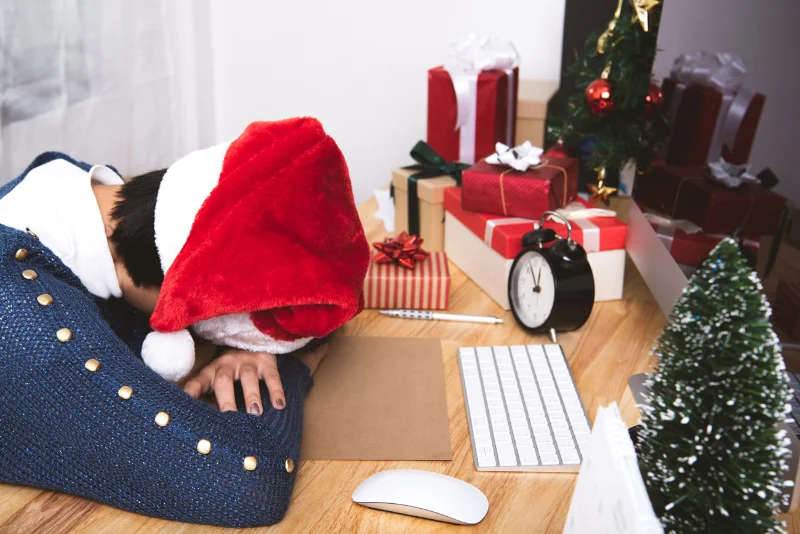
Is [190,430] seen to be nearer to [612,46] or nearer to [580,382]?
[580,382]

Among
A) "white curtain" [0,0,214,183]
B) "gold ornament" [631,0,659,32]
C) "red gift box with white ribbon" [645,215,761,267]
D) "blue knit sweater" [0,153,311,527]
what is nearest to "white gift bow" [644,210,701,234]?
"red gift box with white ribbon" [645,215,761,267]

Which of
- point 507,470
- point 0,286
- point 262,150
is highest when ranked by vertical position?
point 262,150

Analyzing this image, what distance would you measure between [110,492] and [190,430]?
88 millimetres

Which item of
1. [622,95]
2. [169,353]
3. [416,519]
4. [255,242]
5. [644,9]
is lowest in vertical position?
[416,519]

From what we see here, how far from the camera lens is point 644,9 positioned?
104 cm

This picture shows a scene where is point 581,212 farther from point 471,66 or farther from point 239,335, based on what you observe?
point 239,335

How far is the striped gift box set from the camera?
1006 mm

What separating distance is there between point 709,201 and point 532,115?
0.63 meters

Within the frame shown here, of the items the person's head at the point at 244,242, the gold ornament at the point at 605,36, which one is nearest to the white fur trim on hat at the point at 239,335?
the person's head at the point at 244,242

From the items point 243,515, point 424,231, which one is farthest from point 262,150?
point 424,231

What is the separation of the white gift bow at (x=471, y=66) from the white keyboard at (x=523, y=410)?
0.54 meters

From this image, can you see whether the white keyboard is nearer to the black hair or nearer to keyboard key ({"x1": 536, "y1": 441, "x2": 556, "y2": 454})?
keyboard key ({"x1": 536, "y1": 441, "x2": 556, "y2": 454})

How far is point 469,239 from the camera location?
1114 mm

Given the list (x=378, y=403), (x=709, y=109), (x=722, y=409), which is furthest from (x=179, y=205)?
(x=709, y=109)
